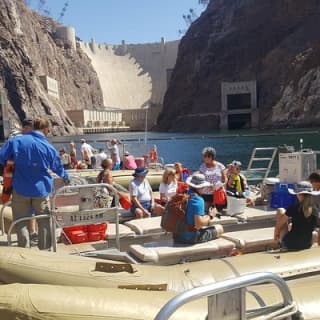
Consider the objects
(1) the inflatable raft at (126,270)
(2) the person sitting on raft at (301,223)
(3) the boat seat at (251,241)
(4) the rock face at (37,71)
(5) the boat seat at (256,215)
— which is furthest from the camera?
(4) the rock face at (37,71)

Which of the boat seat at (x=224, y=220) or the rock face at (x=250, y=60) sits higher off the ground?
the rock face at (x=250, y=60)

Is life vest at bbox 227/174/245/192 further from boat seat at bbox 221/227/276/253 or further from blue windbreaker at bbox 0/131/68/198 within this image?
blue windbreaker at bbox 0/131/68/198

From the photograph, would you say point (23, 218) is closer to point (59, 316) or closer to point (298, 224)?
point (59, 316)

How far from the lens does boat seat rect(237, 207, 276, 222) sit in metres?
8.98

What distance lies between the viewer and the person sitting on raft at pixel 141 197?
949 centimetres

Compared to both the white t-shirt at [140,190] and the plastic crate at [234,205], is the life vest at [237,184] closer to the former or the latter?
the plastic crate at [234,205]

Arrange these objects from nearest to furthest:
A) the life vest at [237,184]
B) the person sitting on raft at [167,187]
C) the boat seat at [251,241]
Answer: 1. the boat seat at [251,241]
2. the person sitting on raft at [167,187]
3. the life vest at [237,184]

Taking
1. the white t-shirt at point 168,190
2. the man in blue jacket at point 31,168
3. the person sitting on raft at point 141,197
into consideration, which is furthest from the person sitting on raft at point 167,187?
the man in blue jacket at point 31,168

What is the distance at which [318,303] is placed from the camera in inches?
171

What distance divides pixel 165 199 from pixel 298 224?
385cm

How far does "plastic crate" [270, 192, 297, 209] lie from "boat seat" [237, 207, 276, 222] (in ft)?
0.68

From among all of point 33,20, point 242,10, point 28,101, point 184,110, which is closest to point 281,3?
point 242,10

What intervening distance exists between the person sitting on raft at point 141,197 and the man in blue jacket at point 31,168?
2665 mm

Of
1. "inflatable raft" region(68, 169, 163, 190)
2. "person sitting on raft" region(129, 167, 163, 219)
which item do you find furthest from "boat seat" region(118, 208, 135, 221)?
"inflatable raft" region(68, 169, 163, 190)
